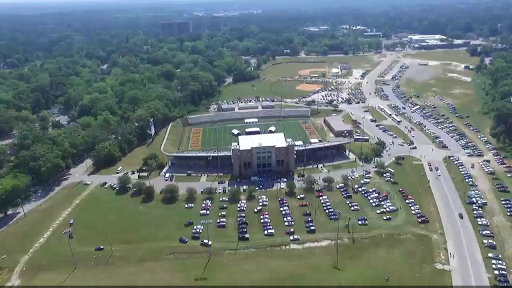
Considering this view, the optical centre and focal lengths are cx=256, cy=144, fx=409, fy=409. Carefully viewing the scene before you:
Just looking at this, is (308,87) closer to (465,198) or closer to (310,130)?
(310,130)

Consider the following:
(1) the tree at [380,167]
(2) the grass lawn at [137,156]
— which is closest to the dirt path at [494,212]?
(1) the tree at [380,167]

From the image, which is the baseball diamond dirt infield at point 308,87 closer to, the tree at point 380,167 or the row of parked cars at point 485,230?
the tree at point 380,167

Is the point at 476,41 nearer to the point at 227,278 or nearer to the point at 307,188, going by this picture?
the point at 307,188

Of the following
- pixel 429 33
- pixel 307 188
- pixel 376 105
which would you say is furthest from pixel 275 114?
pixel 429 33

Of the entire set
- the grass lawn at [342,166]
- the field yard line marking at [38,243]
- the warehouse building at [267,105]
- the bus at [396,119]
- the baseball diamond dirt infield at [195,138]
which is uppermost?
the warehouse building at [267,105]

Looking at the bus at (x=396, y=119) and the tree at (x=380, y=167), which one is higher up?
the bus at (x=396, y=119)
